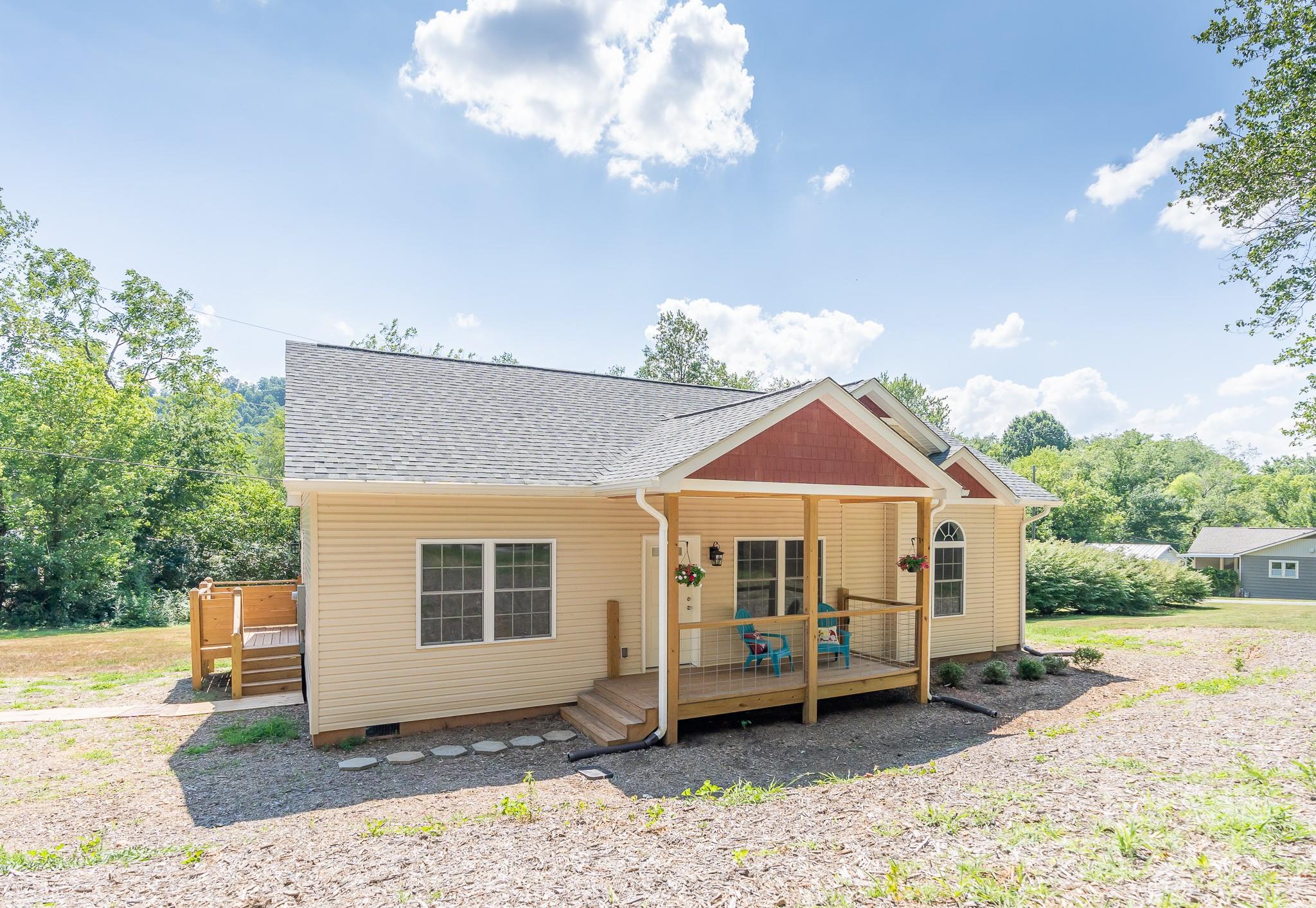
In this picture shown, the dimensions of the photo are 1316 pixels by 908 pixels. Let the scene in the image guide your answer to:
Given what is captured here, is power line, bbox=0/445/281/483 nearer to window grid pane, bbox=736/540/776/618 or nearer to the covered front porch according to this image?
the covered front porch

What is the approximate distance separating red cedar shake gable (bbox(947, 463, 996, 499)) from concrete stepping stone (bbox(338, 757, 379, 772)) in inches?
421

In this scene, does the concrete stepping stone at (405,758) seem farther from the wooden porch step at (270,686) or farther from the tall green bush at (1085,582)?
the tall green bush at (1085,582)

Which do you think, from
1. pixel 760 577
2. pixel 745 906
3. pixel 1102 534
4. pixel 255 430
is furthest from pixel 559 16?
pixel 255 430

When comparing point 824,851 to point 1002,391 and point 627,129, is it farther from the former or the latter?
point 1002,391

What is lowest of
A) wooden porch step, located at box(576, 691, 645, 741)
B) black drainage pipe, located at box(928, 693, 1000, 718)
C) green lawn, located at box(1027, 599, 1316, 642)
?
green lawn, located at box(1027, 599, 1316, 642)

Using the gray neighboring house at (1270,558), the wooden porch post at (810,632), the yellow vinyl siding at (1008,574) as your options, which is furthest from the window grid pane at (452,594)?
the gray neighboring house at (1270,558)

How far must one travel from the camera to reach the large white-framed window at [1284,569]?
3459 cm

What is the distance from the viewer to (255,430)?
2908 inches

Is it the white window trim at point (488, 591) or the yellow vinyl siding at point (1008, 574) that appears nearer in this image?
the white window trim at point (488, 591)

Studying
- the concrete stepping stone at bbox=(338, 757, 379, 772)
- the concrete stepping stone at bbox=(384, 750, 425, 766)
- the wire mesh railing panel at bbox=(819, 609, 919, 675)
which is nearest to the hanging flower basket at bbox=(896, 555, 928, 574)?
the wire mesh railing panel at bbox=(819, 609, 919, 675)

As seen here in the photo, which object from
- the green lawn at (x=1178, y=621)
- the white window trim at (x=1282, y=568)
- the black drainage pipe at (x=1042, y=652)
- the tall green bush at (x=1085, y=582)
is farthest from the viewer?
the white window trim at (x=1282, y=568)

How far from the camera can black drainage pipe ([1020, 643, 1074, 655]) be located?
13.7 m

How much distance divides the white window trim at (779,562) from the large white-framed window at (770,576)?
1 cm

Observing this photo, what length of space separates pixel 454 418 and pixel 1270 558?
44.3 metres
